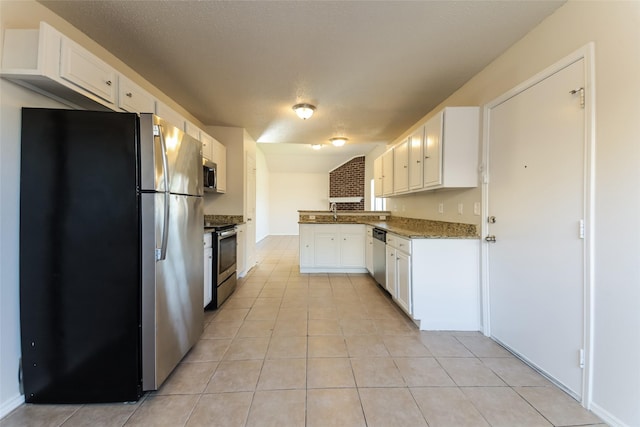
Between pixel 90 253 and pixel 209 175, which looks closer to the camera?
pixel 90 253

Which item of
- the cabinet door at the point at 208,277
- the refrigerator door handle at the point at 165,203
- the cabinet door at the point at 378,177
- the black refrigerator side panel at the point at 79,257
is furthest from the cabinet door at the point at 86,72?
the cabinet door at the point at 378,177

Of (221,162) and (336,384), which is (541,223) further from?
(221,162)

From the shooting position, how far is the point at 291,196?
10859 mm

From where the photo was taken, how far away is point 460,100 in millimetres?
2891

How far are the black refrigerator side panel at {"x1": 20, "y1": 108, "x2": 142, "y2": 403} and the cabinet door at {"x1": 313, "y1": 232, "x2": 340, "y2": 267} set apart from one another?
10.8 ft

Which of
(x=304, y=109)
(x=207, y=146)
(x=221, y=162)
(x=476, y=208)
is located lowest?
(x=476, y=208)

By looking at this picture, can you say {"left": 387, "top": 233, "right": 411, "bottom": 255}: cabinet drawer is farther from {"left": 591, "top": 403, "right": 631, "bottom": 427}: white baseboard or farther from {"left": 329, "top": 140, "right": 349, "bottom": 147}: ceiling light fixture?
{"left": 329, "top": 140, "right": 349, "bottom": 147}: ceiling light fixture

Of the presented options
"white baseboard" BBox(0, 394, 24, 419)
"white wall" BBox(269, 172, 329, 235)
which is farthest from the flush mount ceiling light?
"white wall" BBox(269, 172, 329, 235)

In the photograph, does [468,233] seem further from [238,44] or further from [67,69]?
[67,69]

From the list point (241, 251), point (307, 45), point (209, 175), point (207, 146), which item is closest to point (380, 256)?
point (241, 251)

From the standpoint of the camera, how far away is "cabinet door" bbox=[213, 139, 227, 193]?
4009 millimetres

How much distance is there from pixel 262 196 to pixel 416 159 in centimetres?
718

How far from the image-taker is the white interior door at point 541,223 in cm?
165

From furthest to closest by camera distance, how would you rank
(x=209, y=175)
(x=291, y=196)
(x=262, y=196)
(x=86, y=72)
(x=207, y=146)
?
(x=291, y=196) < (x=262, y=196) < (x=207, y=146) < (x=209, y=175) < (x=86, y=72)
